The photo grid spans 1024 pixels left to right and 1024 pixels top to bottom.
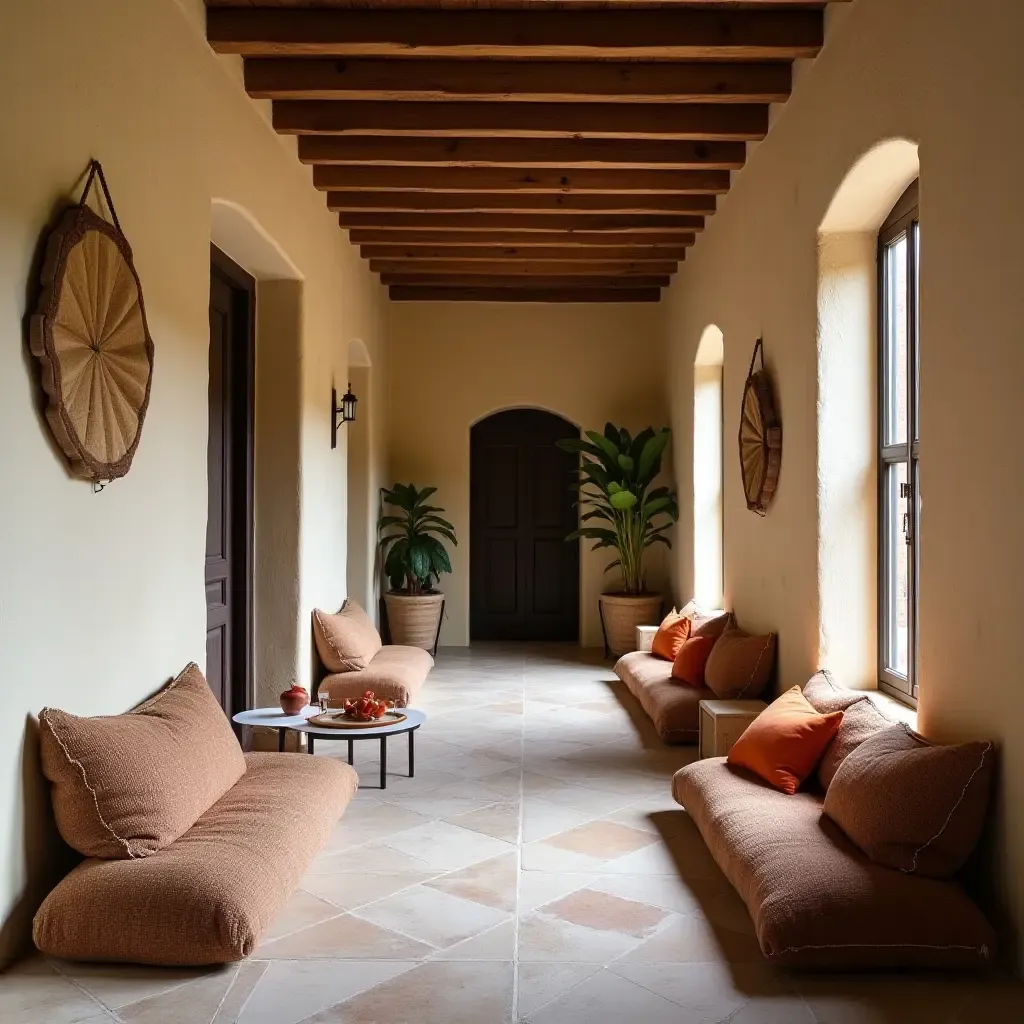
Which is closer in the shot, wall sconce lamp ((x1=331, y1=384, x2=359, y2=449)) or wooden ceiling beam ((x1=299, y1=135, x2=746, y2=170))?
wooden ceiling beam ((x1=299, y1=135, x2=746, y2=170))

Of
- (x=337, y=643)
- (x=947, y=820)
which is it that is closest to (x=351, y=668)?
(x=337, y=643)

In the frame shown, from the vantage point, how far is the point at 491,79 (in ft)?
15.9

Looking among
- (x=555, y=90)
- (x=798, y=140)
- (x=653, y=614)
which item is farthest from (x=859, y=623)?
(x=653, y=614)

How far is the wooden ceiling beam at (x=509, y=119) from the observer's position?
5.35 metres

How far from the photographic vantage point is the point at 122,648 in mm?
3551

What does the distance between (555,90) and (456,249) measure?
3.54 m

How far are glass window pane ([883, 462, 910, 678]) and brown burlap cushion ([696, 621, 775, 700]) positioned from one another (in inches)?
37.2

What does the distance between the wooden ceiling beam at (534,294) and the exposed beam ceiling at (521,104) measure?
5.63 ft

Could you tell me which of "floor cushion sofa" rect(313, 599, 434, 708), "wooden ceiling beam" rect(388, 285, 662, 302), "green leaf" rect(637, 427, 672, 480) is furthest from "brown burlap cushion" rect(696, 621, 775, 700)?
"wooden ceiling beam" rect(388, 285, 662, 302)

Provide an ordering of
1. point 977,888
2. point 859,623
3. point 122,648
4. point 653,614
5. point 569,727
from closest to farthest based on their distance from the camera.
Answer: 1. point 977,888
2. point 122,648
3. point 859,623
4. point 569,727
5. point 653,614

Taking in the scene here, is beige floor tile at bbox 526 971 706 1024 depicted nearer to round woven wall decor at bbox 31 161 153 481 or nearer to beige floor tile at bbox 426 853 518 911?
beige floor tile at bbox 426 853 518 911

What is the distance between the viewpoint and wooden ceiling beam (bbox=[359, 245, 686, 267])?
8.28 m

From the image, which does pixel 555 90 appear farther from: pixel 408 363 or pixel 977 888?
pixel 408 363

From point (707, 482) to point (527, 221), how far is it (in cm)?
238
